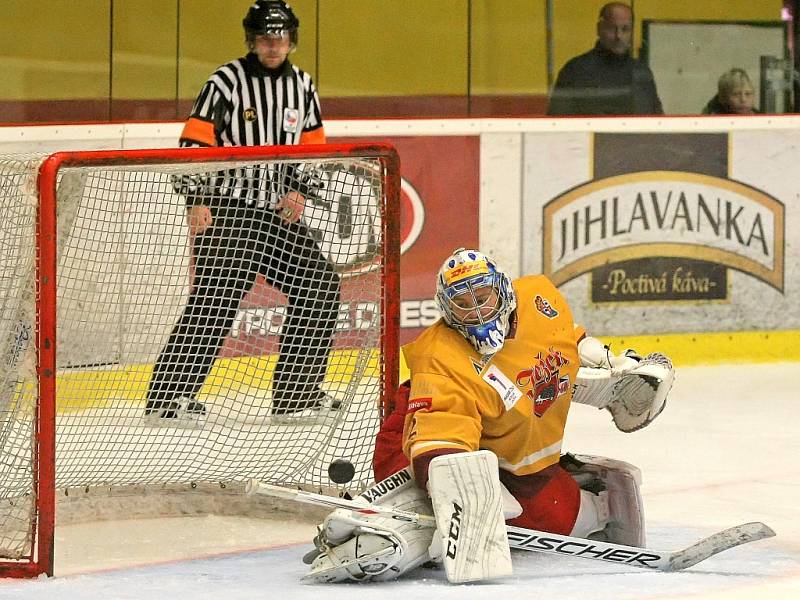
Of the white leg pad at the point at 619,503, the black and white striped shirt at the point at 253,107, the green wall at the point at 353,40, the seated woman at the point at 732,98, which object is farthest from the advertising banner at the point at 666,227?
the white leg pad at the point at 619,503

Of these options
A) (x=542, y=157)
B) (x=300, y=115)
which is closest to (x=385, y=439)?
(x=300, y=115)

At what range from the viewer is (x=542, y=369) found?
3793 mm

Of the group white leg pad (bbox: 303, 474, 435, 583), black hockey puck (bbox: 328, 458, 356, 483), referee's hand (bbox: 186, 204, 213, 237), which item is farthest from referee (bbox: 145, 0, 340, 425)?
white leg pad (bbox: 303, 474, 435, 583)

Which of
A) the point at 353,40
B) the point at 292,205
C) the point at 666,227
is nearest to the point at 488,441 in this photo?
the point at 292,205

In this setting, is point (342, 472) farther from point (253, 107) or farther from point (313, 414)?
point (253, 107)

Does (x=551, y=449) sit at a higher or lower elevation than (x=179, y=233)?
lower

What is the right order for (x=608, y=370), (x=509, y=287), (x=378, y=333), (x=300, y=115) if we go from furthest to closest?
(x=300, y=115) → (x=378, y=333) → (x=608, y=370) → (x=509, y=287)

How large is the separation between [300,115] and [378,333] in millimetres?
1203

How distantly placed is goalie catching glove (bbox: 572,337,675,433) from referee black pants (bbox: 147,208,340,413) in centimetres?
76

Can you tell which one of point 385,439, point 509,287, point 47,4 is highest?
point 47,4

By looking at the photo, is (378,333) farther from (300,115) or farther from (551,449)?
(300,115)

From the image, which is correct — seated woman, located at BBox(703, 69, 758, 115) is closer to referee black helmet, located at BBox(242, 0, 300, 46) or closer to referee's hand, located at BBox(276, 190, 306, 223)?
referee black helmet, located at BBox(242, 0, 300, 46)

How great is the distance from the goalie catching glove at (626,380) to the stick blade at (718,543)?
39 cm

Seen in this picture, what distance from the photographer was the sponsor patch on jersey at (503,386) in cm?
367
